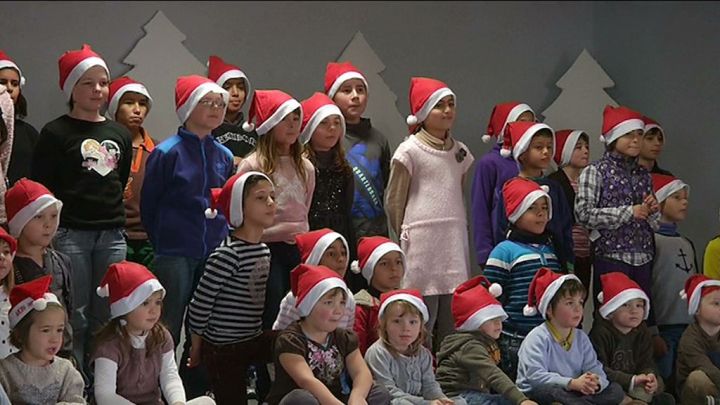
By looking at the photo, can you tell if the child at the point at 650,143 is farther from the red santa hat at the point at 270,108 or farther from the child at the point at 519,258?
the red santa hat at the point at 270,108

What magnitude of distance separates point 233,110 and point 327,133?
67cm

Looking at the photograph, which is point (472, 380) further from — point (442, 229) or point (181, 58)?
point (181, 58)

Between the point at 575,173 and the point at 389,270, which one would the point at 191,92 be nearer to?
the point at 389,270

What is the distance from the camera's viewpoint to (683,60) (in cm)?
682

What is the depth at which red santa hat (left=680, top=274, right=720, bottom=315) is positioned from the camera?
18.7 feet

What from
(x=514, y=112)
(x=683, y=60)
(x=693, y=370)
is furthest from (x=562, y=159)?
(x=693, y=370)

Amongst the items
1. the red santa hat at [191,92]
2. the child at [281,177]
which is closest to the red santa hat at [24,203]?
the red santa hat at [191,92]

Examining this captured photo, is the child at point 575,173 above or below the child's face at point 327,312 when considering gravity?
above

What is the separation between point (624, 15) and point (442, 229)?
2283mm

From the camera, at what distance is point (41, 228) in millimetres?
4750

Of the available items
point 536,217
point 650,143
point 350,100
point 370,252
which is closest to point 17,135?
point 350,100

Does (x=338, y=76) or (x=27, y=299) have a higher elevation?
(x=338, y=76)

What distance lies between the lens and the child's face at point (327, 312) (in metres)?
4.88

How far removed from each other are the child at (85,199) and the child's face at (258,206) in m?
0.57
